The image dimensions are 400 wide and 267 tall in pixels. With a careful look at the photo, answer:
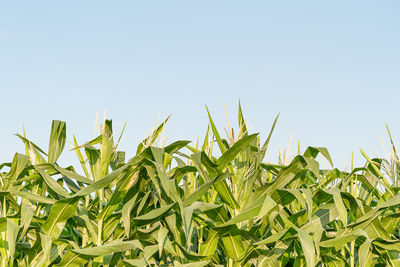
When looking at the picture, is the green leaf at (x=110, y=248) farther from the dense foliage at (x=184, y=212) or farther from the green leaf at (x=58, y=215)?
the green leaf at (x=58, y=215)

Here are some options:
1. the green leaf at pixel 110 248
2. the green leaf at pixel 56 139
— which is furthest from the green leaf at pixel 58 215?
the green leaf at pixel 56 139

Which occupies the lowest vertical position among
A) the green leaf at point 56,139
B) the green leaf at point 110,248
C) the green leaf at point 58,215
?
the green leaf at point 110,248

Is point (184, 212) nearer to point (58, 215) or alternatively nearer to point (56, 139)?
point (58, 215)

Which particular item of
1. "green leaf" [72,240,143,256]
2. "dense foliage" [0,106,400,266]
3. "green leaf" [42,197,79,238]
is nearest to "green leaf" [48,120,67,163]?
"dense foliage" [0,106,400,266]

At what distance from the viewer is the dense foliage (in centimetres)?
199

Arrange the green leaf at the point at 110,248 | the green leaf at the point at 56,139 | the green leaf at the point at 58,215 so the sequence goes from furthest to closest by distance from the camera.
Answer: the green leaf at the point at 56,139, the green leaf at the point at 58,215, the green leaf at the point at 110,248

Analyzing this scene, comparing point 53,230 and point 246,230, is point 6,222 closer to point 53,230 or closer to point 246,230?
point 53,230

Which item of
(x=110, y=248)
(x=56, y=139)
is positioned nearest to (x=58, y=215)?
(x=110, y=248)

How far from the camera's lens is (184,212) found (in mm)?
1877

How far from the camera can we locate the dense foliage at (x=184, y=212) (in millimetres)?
1992

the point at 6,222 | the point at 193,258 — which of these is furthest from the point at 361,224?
the point at 6,222

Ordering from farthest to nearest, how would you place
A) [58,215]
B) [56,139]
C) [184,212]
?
1. [56,139]
2. [58,215]
3. [184,212]

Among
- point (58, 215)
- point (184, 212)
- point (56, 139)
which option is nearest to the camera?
point (184, 212)

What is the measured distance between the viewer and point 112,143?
2320 millimetres
